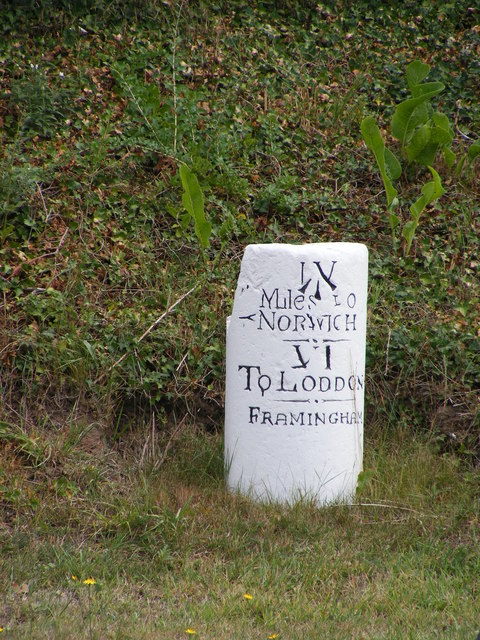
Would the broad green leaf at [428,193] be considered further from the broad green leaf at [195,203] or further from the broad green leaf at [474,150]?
the broad green leaf at [195,203]

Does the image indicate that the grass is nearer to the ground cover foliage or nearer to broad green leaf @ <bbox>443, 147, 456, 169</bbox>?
the ground cover foliage

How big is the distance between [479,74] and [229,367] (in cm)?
453

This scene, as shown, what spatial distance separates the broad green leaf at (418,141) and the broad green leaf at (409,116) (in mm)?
50

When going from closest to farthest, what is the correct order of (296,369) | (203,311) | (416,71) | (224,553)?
(224,553) < (296,369) < (203,311) < (416,71)

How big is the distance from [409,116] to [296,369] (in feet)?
9.21

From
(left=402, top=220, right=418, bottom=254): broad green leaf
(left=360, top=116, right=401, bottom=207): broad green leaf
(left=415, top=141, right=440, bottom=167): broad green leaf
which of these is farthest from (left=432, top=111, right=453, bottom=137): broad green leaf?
(left=402, top=220, right=418, bottom=254): broad green leaf

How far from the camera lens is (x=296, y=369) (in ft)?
14.0

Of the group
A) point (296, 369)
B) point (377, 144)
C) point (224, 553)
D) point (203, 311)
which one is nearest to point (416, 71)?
point (377, 144)

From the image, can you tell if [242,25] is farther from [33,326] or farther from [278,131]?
[33,326]

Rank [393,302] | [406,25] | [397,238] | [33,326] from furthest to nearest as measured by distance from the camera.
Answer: [406,25] < [397,238] < [393,302] < [33,326]

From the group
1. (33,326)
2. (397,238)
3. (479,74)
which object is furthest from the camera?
(479,74)

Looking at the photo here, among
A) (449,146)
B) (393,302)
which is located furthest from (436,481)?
(449,146)

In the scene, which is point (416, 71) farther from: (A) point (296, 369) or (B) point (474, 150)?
(A) point (296, 369)

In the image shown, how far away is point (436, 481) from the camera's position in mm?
4488
